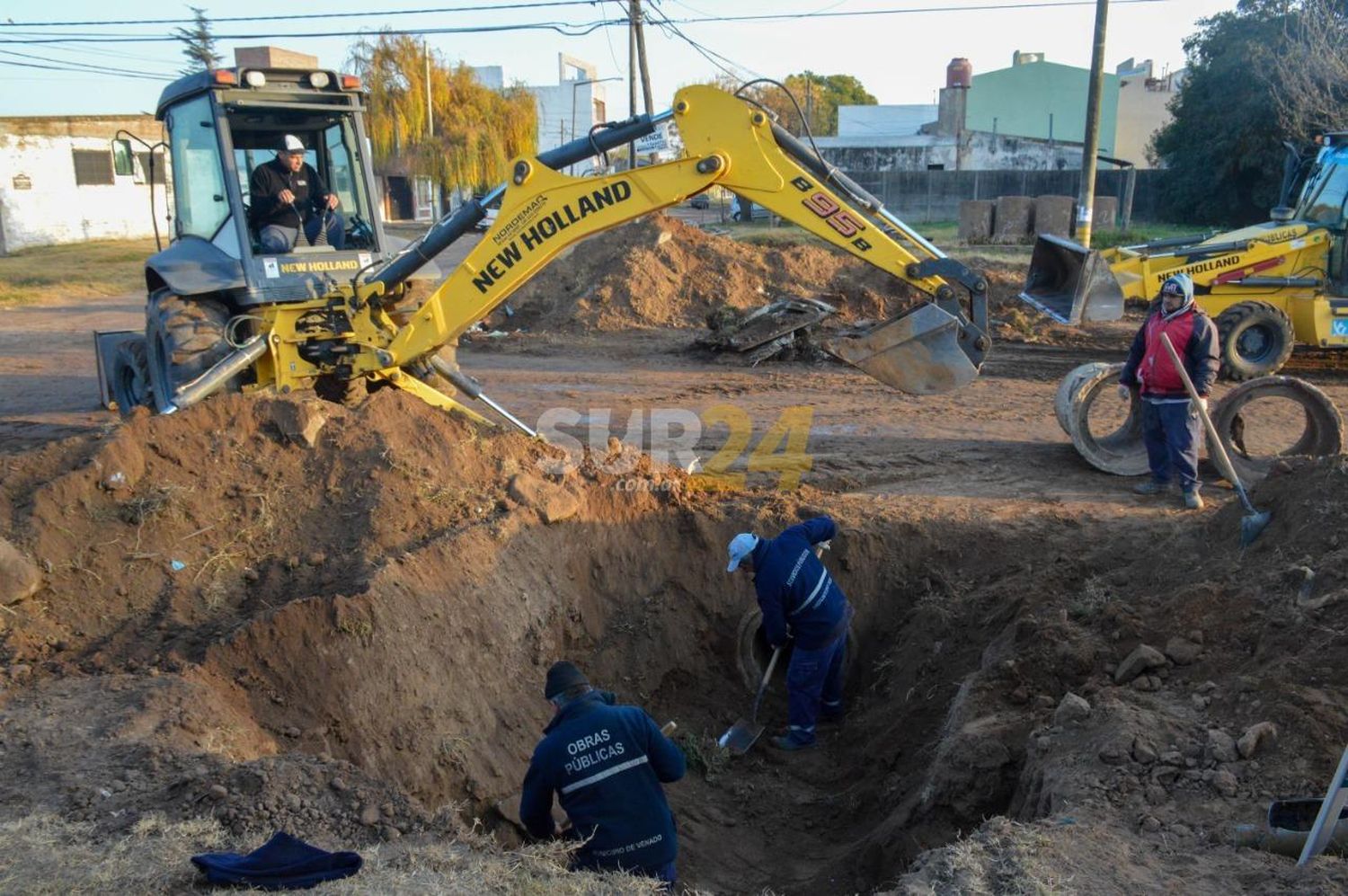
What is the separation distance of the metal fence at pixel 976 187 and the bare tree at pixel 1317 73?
20.6 ft

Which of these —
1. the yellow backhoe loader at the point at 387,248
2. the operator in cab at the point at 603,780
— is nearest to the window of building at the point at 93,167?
the yellow backhoe loader at the point at 387,248

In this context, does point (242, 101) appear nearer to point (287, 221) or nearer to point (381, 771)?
point (287, 221)

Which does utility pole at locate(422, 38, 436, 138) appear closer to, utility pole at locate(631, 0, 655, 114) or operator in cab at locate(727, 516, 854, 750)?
utility pole at locate(631, 0, 655, 114)

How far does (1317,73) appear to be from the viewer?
851 inches

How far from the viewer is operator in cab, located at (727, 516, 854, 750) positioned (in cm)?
656

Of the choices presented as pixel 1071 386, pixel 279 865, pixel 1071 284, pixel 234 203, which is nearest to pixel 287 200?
pixel 234 203

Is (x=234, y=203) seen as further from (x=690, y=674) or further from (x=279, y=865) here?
(x=279, y=865)

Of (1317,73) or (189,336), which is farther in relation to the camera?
(1317,73)

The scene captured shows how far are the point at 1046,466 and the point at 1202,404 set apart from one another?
2.04m

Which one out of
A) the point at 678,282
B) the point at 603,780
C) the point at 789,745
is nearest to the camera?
the point at 603,780

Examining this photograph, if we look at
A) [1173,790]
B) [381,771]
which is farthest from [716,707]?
[1173,790]

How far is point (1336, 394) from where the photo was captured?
40.4ft

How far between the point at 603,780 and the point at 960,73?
164 feet

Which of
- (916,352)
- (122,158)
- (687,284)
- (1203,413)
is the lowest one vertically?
(1203,413)
